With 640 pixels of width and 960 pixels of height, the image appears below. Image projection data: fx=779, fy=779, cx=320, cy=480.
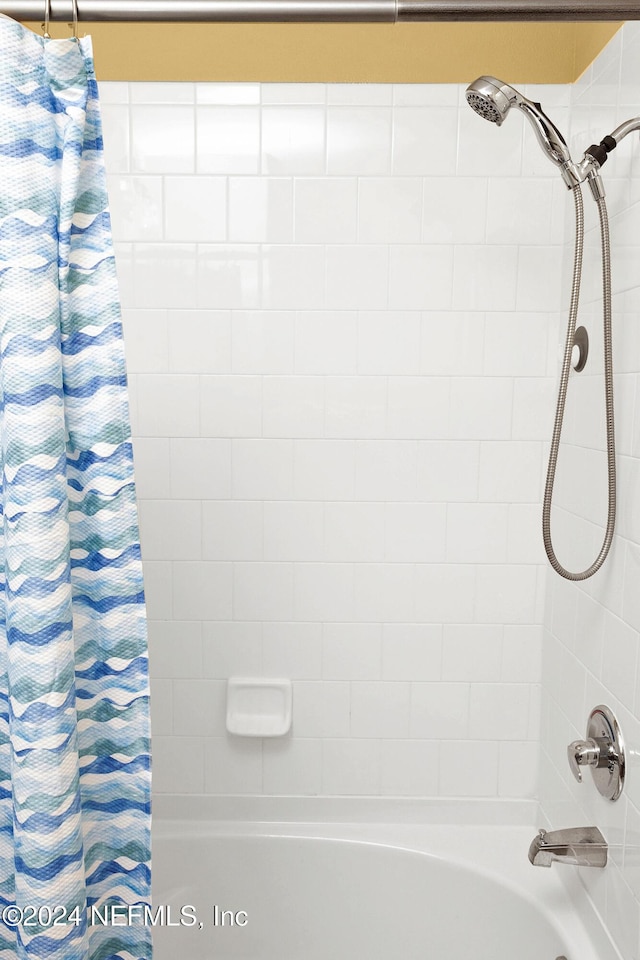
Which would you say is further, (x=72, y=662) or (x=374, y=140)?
(x=374, y=140)

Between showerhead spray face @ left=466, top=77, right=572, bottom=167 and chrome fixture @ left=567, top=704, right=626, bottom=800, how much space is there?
3.45 feet

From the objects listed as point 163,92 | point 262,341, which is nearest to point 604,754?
point 262,341

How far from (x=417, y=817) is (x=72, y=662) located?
1314 mm

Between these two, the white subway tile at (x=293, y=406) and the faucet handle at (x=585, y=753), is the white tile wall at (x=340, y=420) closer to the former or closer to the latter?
the white subway tile at (x=293, y=406)

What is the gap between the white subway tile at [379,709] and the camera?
1959 millimetres

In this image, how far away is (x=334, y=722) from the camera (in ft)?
6.46

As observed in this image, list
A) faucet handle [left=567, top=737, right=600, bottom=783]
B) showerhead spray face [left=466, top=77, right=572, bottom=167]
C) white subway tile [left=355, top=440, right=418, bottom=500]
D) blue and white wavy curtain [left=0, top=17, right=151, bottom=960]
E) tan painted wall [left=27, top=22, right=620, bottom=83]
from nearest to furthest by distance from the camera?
blue and white wavy curtain [left=0, top=17, right=151, bottom=960] → showerhead spray face [left=466, top=77, right=572, bottom=167] → faucet handle [left=567, top=737, right=600, bottom=783] → tan painted wall [left=27, top=22, right=620, bottom=83] → white subway tile [left=355, top=440, right=418, bottom=500]

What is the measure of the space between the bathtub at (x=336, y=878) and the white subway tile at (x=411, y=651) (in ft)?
1.11

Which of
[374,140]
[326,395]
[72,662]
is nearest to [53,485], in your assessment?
[72,662]

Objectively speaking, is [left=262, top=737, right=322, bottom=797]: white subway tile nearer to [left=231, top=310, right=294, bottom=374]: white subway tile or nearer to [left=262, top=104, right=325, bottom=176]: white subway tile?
[left=231, top=310, right=294, bottom=374]: white subway tile

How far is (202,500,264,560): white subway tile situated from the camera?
1924 mm

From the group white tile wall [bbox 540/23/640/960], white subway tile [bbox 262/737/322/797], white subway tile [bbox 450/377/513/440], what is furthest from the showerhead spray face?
white subway tile [bbox 262/737/322/797]

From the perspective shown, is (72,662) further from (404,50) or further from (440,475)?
(404,50)

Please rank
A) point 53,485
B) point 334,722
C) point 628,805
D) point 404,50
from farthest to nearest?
point 334,722 < point 404,50 < point 628,805 < point 53,485
